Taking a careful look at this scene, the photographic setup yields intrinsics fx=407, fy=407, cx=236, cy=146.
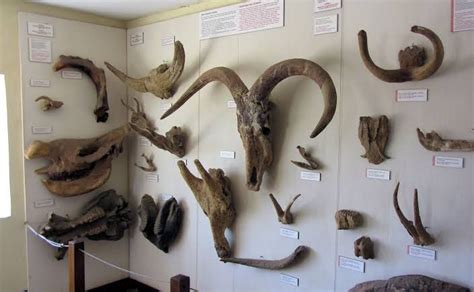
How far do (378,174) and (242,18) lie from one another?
4.18ft

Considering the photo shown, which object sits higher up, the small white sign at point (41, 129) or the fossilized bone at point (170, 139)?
the small white sign at point (41, 129)

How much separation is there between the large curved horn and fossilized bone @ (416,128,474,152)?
0.41 m

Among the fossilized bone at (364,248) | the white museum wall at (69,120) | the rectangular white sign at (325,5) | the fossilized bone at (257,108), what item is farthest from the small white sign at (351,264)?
the white museum wall at (69,120)

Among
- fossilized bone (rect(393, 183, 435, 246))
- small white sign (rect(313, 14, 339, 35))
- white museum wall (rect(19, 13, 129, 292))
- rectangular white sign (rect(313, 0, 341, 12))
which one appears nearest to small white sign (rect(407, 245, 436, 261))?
fossilized bone (rect(393, 183, 435, 246))

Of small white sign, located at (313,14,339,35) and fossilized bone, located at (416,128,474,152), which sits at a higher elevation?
small white sign, located at (313,14,339,35)

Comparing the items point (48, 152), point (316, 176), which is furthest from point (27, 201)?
point (316, 176)

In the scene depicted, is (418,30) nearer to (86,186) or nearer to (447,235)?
(447,235)

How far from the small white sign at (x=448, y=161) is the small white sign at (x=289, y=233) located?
855 mm

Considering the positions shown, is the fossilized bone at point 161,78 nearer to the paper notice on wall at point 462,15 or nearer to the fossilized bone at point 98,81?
the fossilized bone at point 98,81

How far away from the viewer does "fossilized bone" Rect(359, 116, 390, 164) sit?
1957 mm

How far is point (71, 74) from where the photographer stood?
3.08m

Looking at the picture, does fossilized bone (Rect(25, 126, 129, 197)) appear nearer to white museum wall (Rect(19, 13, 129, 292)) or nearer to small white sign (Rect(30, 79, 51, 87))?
white museum wall (Rect(19, 13, 129, 292))

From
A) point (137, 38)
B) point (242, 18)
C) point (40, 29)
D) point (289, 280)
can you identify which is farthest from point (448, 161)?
point (40, 29)

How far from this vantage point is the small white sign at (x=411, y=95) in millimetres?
1861
